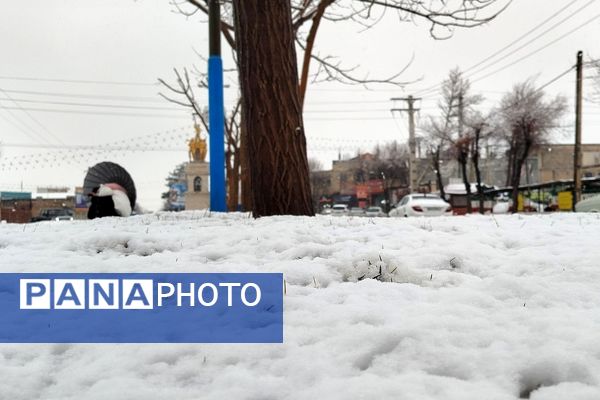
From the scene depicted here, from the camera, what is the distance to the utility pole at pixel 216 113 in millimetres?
11188

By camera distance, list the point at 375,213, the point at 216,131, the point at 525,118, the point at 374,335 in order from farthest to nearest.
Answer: the point at 375,213, the point at 525,118, the point at 216,131, the point at 374,335

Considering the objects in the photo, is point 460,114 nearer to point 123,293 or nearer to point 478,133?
point 478,133

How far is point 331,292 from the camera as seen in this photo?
→ 9.61 ft

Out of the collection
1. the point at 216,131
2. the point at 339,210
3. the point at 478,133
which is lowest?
the point at 339,210

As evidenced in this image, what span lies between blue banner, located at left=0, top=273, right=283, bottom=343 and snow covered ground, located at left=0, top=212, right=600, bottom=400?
3.8 inches

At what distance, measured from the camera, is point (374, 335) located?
225 centimetres

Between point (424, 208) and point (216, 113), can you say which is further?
point (424, 208)

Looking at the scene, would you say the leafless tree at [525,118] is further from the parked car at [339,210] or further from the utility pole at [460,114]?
the parked car at [339,210]

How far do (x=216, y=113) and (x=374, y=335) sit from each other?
31.8 feet

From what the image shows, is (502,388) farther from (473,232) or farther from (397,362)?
(473,232)

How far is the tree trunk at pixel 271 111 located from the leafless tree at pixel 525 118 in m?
29.6

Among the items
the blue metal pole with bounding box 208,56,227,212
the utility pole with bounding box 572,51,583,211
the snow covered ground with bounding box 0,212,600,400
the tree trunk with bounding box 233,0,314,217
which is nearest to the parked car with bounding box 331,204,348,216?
the utility pole with bounding box 572,51,583,211

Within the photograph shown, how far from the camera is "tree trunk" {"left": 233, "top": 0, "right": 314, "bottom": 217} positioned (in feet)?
21.5

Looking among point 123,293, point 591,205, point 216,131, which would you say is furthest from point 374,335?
point 591,205
